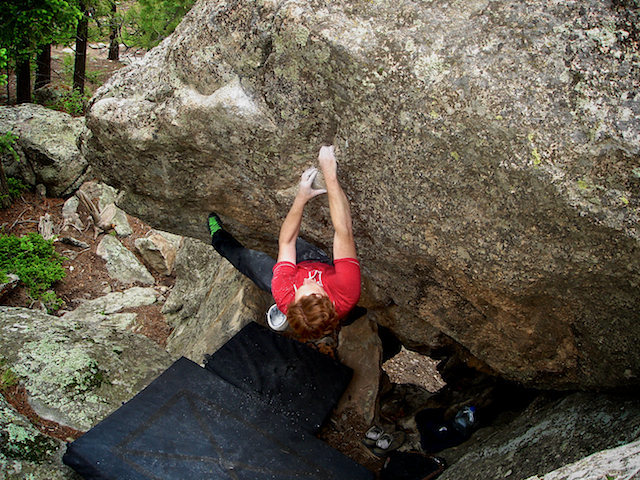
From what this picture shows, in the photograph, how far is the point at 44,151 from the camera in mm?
12883

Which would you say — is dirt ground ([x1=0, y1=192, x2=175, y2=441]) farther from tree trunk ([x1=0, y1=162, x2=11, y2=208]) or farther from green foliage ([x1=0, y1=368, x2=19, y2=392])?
green foliage ([x1=0, y1=368, x2=19, y2=392])

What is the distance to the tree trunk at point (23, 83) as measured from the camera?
14.3m

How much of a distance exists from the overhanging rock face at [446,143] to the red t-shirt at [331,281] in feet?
1.46

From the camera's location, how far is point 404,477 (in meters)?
5.52

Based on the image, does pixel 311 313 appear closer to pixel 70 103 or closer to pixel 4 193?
pixel 4 193

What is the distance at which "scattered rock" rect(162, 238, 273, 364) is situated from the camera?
7262mm

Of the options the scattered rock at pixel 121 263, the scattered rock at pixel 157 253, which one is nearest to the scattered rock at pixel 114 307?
the scattered rock at pixel 121 263

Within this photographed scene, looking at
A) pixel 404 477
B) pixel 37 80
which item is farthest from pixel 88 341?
pixel 37 80

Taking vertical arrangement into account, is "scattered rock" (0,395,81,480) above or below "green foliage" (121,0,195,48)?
below

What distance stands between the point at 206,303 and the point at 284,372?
2.70m

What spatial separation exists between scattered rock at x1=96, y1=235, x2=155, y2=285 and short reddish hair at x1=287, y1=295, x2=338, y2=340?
772cm

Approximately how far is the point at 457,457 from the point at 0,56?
30.5 ft

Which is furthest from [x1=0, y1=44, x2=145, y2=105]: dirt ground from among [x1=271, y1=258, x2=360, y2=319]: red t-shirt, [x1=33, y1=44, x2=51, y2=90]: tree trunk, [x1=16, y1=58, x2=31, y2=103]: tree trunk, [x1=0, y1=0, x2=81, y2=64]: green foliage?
[x1=271, y1=258, x2=360, y2=319]: red t-shirt

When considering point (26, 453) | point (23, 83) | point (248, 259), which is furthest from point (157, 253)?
point (23, 83)
